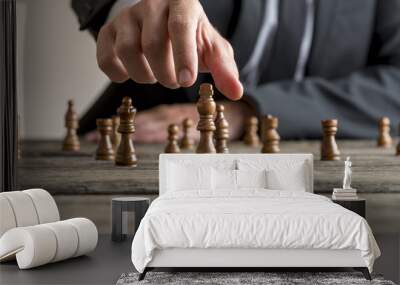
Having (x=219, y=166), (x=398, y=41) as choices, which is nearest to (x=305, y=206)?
(x=219, y=166)

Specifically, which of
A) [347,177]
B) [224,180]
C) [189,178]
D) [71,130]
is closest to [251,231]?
[224,180]

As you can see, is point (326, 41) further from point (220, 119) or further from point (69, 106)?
point (69, 106)

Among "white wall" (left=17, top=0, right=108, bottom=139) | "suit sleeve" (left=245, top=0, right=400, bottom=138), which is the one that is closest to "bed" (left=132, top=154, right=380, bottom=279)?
"suit sleeve" (left=245, top=0, right=400, bottom=138)

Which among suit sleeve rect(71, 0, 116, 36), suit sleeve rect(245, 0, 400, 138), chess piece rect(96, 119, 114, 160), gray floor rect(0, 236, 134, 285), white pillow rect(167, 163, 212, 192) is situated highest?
suit sleeve rect(71, 0, 116, 36)

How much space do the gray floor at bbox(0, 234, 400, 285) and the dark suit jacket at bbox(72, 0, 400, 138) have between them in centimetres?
89

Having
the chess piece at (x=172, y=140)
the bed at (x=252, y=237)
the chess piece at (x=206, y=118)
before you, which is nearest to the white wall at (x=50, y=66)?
the chess piece at (x=172, y=140)

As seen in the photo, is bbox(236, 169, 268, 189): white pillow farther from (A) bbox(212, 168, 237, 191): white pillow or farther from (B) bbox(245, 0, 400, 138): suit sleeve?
(B) bbox(245, 0, 400, 138): suit sleeve

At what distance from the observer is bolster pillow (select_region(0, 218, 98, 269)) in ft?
11.2

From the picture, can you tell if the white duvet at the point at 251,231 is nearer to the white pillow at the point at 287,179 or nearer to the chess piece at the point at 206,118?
the white pillow at the point at 287,179

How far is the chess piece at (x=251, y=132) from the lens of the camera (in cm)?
→ 436

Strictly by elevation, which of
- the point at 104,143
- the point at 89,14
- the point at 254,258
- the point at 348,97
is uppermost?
the point at 89,14

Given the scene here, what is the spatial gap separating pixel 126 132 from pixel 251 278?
4.65 feet

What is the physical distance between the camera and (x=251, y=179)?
4137mm

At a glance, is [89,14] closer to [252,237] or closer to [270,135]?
[270,135]
